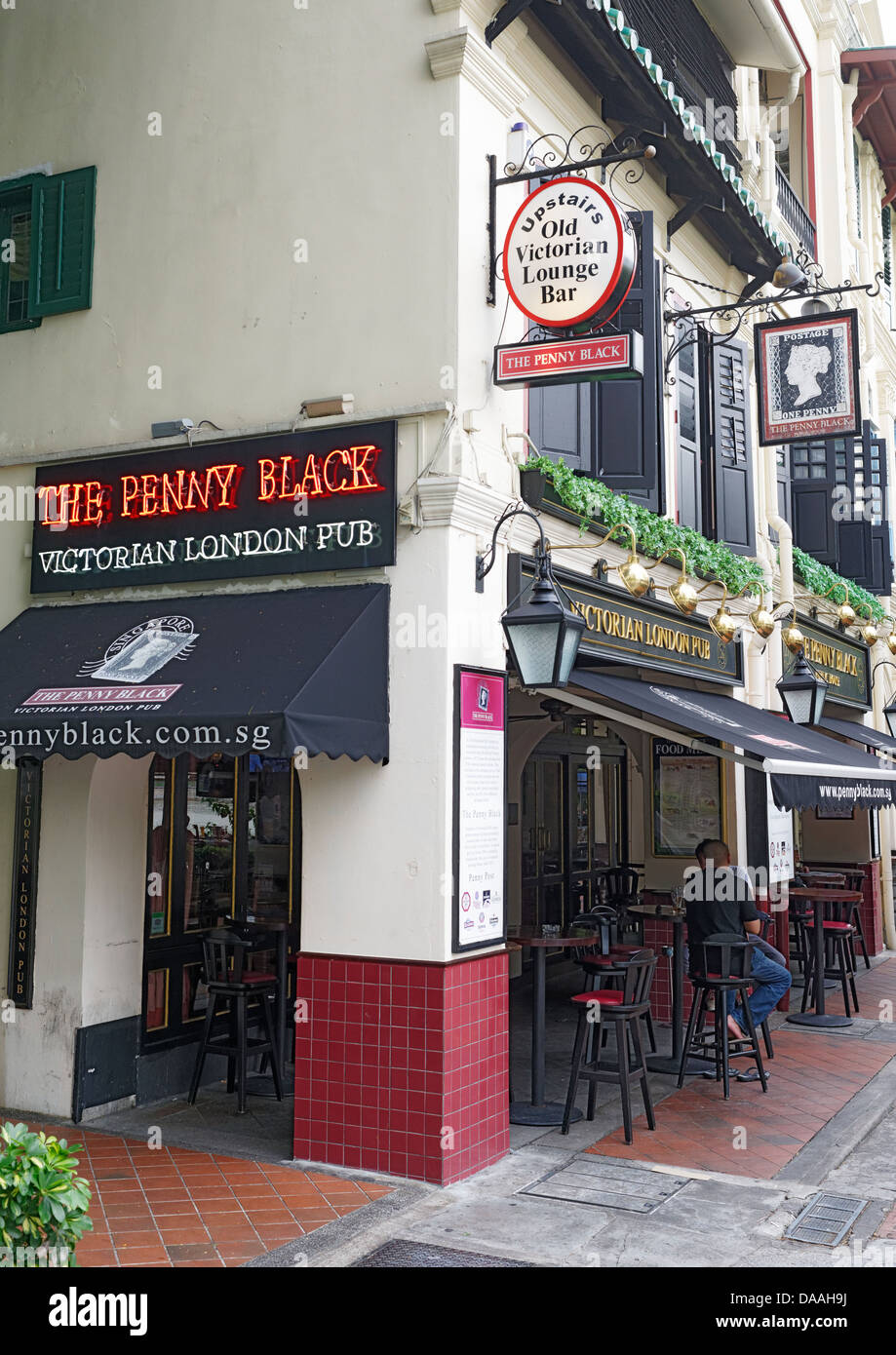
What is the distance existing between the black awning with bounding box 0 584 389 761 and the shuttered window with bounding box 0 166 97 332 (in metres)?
2.45

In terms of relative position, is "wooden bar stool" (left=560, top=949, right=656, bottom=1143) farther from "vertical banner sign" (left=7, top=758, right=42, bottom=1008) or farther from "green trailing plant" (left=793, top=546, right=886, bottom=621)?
"green trailing plant" (left=793, top=546, right=886, bottom=621)

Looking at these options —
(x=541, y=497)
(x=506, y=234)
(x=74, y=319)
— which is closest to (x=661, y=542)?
(x=541, y=497)

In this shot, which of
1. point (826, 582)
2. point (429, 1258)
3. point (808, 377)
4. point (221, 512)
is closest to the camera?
point (429, 1258)

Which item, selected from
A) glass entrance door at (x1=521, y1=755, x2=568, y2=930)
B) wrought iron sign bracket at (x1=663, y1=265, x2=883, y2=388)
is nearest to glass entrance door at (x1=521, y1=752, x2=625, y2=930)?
glass entrance door at (x1=521, y1=755, x2=568, y2=930)

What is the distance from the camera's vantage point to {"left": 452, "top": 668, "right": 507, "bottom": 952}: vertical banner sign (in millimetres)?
6648

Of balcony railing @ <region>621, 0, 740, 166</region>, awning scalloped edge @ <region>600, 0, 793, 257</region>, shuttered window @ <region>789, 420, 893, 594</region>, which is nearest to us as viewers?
awning scalloped edge @ <region>600, 0, 793, 257</region>

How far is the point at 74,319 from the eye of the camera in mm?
8375

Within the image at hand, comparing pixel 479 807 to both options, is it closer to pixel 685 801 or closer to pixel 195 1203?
pixel 195 1203

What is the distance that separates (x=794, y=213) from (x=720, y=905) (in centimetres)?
1002

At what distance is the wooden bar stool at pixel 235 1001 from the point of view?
788 cm

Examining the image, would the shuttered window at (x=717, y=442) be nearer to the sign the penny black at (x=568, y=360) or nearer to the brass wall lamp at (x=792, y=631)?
the brass wall lamp at (x=792, y=631)

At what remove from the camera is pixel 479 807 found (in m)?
6.87

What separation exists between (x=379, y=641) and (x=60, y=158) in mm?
4598

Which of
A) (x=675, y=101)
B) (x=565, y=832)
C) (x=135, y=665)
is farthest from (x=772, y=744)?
(x=565, y=832)
